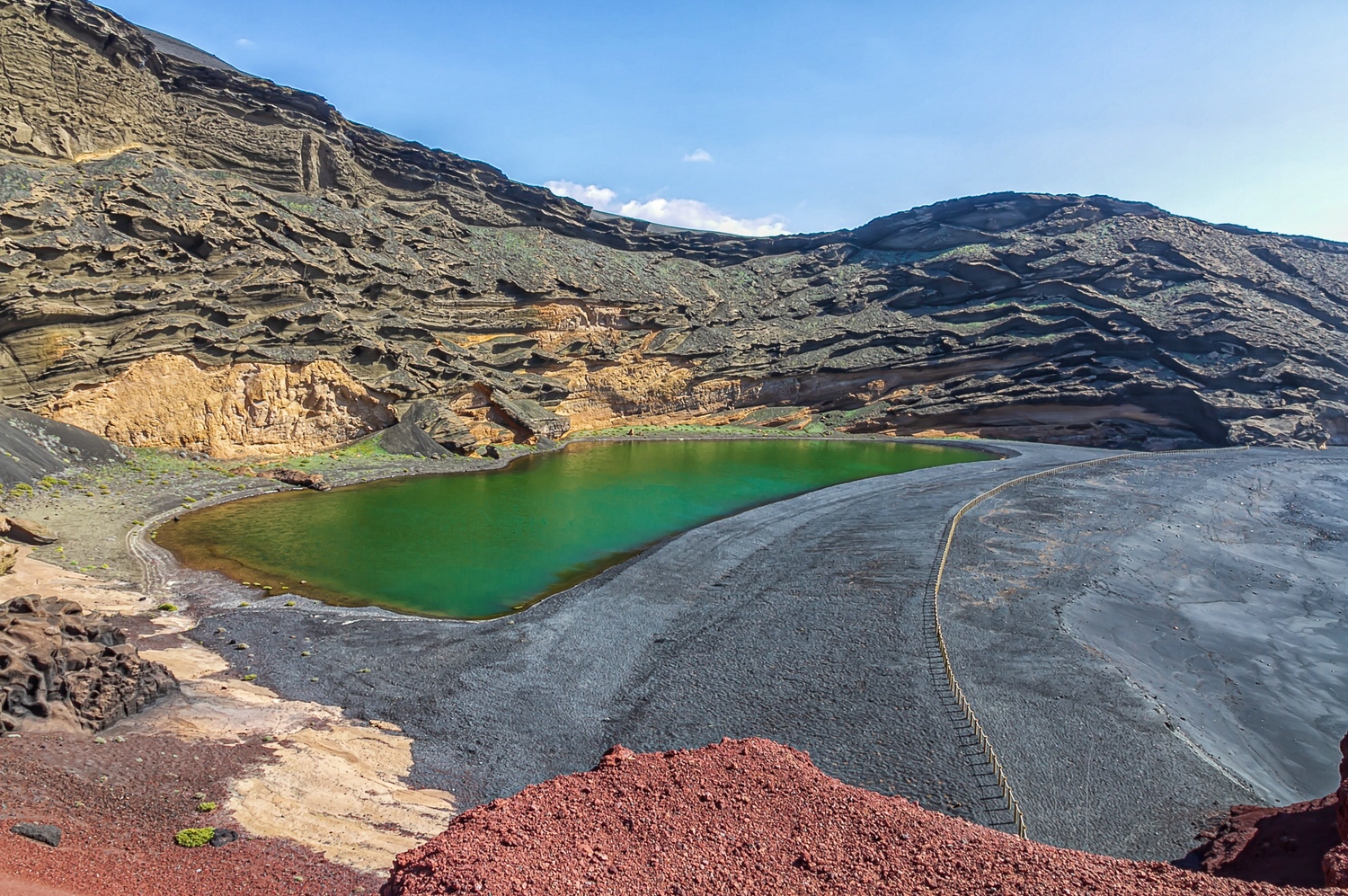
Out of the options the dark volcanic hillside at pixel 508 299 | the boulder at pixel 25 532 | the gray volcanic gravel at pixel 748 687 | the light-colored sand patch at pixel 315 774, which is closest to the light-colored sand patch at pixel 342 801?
the light-colored sand patch at pixel 315 774

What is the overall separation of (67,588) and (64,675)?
299 inches

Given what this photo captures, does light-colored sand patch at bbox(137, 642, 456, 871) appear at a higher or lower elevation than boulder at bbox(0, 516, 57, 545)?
lower

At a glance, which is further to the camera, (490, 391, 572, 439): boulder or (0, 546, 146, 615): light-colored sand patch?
(490, 391, 572, 439): boulder

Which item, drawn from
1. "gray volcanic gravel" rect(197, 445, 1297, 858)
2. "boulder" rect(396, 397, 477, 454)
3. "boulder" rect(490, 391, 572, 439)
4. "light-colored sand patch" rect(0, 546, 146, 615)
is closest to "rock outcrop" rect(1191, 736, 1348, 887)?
"gray volcanic gravel" rect(197, 445, 1297, 858)

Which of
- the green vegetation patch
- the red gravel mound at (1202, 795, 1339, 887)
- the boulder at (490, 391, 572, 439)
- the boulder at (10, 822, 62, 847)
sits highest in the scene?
the boulder at (490, 391, 572, 439)

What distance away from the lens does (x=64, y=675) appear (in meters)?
9.19

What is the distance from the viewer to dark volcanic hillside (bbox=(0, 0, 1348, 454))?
96.3ft

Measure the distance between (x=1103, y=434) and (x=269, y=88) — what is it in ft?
206

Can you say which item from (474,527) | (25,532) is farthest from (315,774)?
(474,527)

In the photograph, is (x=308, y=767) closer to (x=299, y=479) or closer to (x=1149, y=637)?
(x=1149, y=637)

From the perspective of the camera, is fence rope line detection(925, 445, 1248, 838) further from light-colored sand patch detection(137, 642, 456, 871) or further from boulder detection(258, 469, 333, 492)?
boulder detection(258, 469, 333, 492)

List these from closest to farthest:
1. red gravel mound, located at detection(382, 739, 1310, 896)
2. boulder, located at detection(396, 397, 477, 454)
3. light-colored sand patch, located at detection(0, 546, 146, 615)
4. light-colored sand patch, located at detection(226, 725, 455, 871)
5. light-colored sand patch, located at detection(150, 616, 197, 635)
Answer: red gravel mound, located at detection(382, 739, 1310, 896) → light-colored sand patch, located at detection(226, 725, 455, 871) → light-colored sand patch, located at detection(150, 616, 197, 635) → light-colored sand patch, located at detection(0, 546, 146, 615) → boulder, located at detection(396, 397, 477, 454)

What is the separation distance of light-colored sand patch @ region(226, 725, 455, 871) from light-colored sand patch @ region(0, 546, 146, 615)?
8075mm

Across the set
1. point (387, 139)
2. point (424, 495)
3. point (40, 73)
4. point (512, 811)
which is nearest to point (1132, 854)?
point (512, 811)
